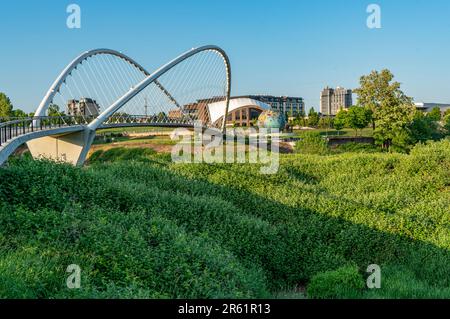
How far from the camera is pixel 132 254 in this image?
33.6 ft

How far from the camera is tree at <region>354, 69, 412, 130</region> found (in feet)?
179

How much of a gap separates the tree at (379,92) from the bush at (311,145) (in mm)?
11836

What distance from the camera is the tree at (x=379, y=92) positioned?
179 feet

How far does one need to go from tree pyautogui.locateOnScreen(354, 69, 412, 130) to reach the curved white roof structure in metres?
46.4

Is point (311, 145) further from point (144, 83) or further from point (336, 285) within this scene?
point (336, 285)

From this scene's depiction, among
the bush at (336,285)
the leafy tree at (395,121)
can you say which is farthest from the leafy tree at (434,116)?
the bush at (336,285)

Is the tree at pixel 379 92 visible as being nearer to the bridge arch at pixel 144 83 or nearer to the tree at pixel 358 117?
the tree at pixel 358 117

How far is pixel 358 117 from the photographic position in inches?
2547

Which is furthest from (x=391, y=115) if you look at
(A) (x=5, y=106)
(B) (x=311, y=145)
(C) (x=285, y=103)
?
(C) (x=285, y=103)

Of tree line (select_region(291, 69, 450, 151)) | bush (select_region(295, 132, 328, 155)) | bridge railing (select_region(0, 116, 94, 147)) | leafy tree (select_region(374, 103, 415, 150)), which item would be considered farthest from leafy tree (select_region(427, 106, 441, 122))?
bridge railing (select_region(0, 116, 94, 147))

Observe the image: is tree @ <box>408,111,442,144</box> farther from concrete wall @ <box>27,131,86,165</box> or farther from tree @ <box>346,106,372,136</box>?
concrete wall @ <box>27,131,86,165</box>

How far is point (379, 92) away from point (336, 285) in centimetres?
4755
